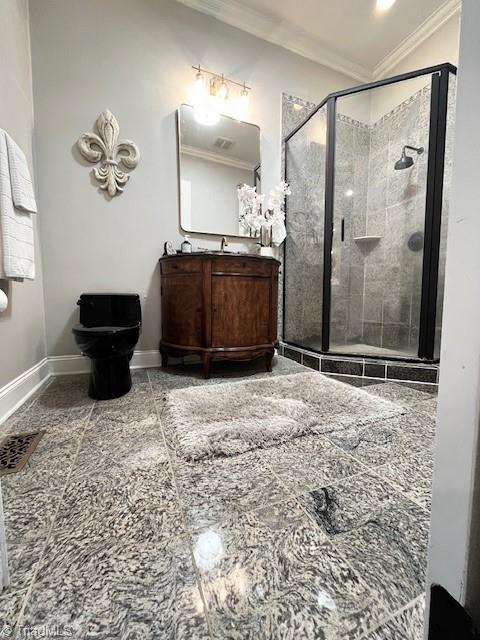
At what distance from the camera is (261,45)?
2.22m

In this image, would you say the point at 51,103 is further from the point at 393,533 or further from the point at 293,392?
the point at 393,533

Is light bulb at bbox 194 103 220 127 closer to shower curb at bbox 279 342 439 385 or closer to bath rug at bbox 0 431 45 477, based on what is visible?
shower curb at bbox 279 342 439 385

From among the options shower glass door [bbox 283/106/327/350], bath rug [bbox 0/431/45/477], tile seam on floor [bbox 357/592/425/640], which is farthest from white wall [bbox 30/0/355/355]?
tile seam on floor [bbox 357/592/425/640]

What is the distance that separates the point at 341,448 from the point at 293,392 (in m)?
0.53

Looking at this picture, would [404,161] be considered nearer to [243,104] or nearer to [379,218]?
[379,218]

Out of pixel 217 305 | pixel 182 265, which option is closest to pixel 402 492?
pixel 217 305

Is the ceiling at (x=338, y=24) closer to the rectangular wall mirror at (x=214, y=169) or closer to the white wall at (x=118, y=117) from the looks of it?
the white wall at (x=118, y=117)

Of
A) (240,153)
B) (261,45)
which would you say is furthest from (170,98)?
(261,45)

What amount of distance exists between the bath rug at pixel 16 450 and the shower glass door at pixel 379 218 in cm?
185

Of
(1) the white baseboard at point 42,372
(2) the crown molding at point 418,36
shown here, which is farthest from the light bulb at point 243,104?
(1) the white baseboard at point 42,372

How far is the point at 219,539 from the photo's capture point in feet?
1.97

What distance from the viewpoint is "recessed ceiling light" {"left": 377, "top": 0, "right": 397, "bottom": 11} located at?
2.03m

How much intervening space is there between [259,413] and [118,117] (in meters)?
2.16

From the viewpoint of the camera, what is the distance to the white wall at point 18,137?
1.25 m
